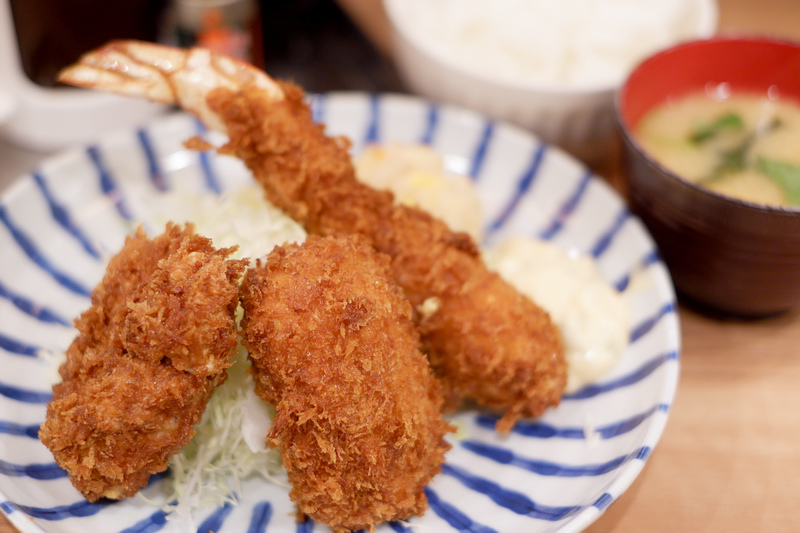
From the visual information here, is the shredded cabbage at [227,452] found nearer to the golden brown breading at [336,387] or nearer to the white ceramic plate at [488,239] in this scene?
the white ceramic plate at [488,239]

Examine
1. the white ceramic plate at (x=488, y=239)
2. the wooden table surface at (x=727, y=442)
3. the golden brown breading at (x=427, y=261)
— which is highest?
the golden brown breading at (x=427, y=261)

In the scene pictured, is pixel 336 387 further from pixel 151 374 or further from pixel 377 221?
pixel 377 221

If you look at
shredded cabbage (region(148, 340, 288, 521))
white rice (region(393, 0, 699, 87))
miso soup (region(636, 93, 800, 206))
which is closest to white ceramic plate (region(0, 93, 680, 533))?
shredded cabbage (region(148, 340, 288, 521))

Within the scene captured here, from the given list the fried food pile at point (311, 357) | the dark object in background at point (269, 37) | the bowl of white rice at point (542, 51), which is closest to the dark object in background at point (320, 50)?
the dark object in background at point (269, 37)

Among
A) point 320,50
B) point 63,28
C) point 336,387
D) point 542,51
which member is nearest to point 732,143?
point 542,51

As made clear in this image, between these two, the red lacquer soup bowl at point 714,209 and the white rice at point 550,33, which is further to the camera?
the white rice at point 550,33

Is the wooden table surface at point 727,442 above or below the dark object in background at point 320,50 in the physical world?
below
